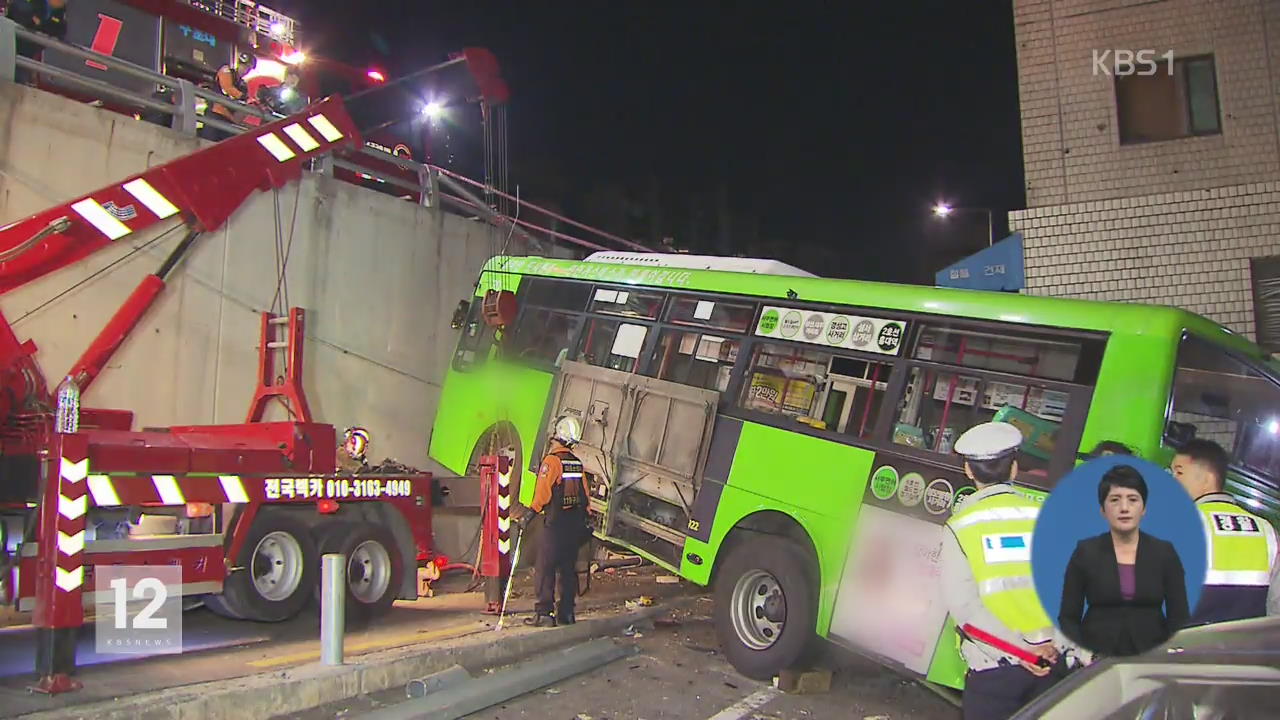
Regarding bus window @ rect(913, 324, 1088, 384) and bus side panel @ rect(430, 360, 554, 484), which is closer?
bus window @ rect(913, 324, 1088, 384)

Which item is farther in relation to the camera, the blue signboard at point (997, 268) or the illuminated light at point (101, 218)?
the blue signboard at point (997, 268)

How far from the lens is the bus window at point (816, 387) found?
644cm

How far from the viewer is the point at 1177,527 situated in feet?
8.87

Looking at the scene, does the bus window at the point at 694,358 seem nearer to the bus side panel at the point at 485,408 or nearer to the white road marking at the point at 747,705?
the bus side panel at the point at 485,408

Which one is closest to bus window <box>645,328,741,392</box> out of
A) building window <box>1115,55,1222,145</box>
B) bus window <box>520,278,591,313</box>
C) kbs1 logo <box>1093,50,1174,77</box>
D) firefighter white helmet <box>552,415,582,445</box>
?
firefighter white helmet <box>552,415,582,445</box>

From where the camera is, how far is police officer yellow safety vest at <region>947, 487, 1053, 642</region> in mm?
3141

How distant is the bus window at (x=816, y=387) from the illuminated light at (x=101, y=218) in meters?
4.85

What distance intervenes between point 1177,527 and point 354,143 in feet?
26.8

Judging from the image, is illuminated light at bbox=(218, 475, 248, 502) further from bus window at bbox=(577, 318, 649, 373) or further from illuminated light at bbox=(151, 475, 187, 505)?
bus window at bbox=(577, 318, 649, 373)

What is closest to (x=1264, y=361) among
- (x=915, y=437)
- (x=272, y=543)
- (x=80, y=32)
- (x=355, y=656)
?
(x=915, y=437)

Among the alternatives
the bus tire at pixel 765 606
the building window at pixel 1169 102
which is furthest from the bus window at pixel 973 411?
the building window at pixel 1169 102

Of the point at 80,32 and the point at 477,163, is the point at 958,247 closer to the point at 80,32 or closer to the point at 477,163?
the point at 477,163

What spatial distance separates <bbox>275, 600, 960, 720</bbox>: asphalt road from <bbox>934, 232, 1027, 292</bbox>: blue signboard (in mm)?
5388

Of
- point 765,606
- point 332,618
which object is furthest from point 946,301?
point 332,618
